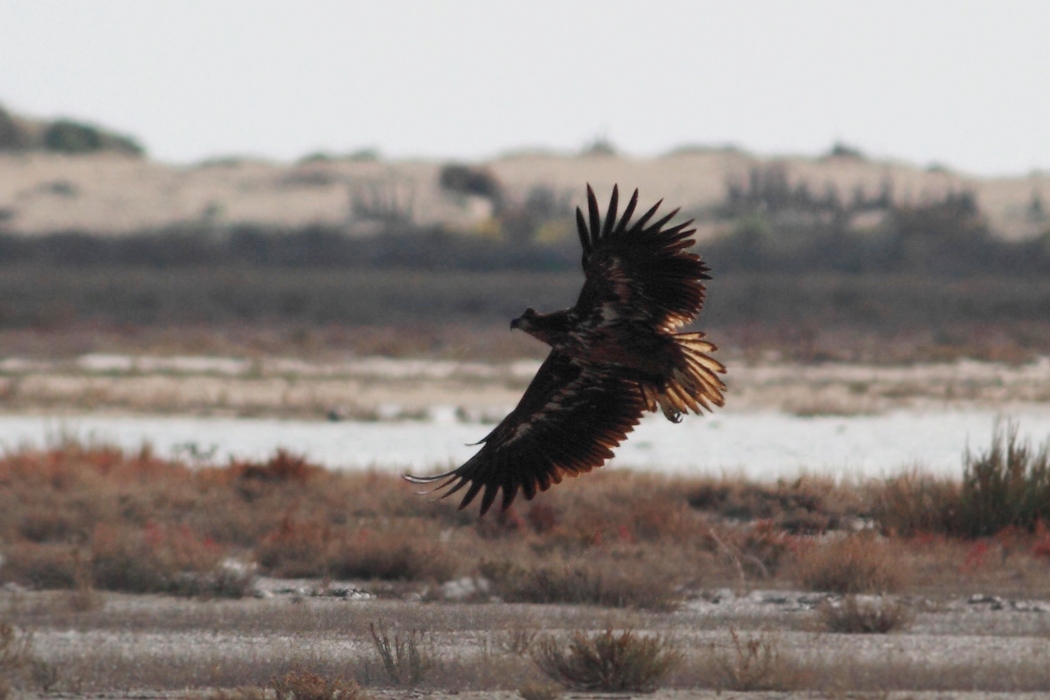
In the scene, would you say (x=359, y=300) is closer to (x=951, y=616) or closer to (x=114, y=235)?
(x=114, y=235)

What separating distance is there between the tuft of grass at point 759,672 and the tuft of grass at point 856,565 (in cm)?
297

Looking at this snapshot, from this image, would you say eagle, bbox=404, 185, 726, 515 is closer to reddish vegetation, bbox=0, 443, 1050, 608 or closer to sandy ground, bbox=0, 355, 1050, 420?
reddish vegetation, bbox=0, 443, 1050, 608

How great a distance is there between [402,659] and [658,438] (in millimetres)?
17066

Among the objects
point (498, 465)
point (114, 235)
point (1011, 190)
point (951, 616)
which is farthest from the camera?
point (1011, 190)

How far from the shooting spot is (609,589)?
47.4ft

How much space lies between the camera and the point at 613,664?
36.7 ft

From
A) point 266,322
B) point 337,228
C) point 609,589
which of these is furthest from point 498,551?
point 337,228

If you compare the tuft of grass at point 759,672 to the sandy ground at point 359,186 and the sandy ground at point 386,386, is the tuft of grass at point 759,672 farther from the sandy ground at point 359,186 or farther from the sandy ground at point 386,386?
the sandy ground at point 359,186

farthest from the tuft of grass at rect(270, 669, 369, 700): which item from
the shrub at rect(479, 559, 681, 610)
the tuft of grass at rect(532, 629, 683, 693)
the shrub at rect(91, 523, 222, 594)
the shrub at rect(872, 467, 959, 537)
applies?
the shrub at rect(872, 467, 959, 537)

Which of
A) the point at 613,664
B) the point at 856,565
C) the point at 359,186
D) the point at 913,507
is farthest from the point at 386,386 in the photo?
the point at 359,186

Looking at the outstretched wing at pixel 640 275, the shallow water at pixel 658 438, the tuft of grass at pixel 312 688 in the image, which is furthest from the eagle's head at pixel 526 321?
the shallow water at pixel 658 438

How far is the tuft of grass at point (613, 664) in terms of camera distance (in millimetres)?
11172

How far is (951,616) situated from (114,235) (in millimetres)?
50742

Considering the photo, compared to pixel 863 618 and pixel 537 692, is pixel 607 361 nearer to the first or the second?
pixel 537 692
